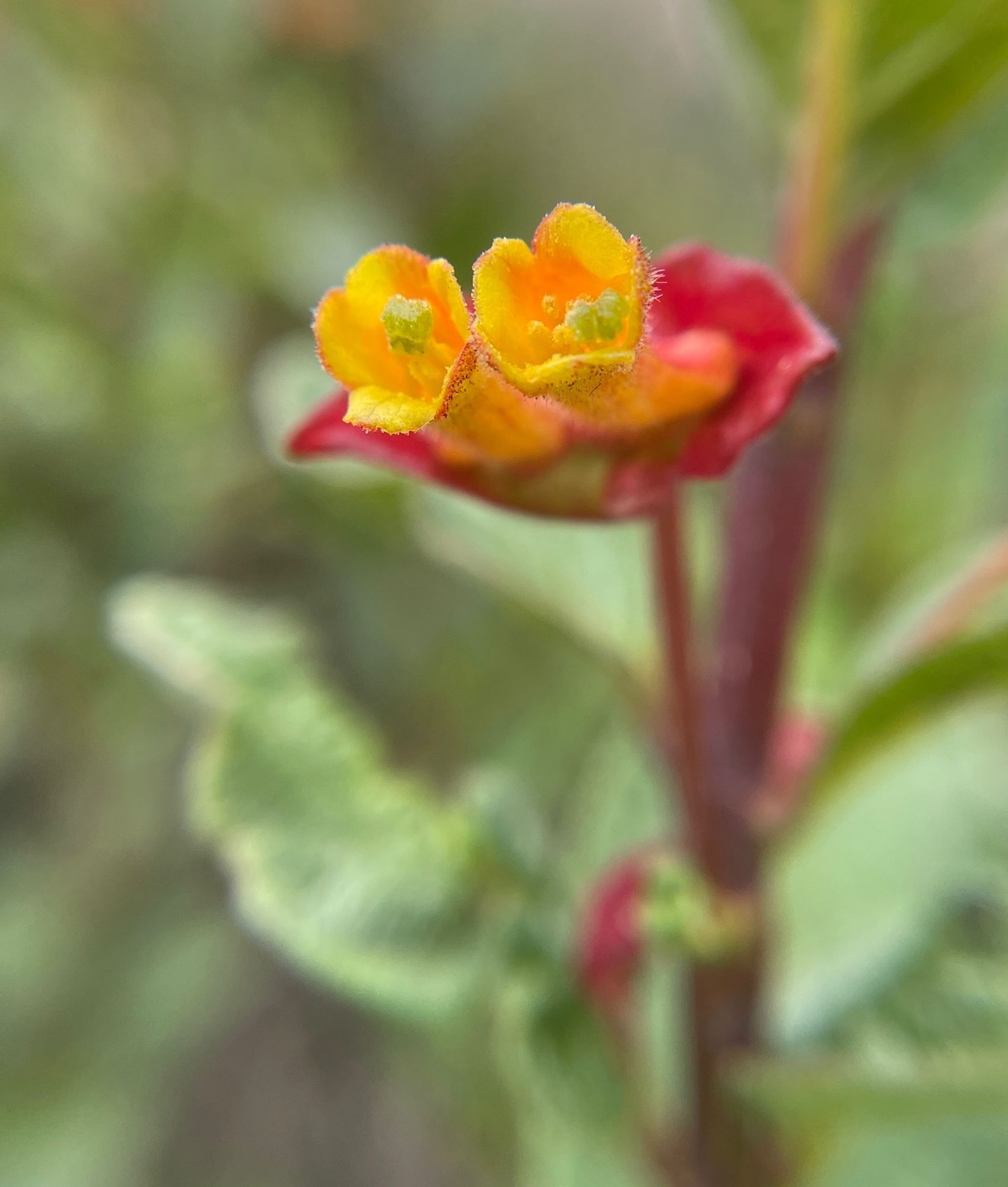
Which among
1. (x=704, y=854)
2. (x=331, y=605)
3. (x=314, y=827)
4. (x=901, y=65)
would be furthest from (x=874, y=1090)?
(x=331, y=605)

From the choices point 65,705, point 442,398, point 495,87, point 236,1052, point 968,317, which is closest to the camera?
point 442,398

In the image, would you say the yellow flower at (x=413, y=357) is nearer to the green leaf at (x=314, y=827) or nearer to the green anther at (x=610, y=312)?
the green anther at (x=610, y=312)

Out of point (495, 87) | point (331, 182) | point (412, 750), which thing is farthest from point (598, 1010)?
point (495, 87)

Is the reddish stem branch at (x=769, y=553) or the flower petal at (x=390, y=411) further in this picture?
the reddish stem branch at (x=769, y=553)

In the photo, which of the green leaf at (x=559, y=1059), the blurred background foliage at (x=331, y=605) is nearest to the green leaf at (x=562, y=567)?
the blurred background foliage at (x=331, y=605)

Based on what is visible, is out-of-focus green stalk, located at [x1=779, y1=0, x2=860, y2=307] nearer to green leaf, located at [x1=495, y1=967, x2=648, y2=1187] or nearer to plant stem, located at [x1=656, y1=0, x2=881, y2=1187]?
plant stem, located at [x1=656, y1=0, x2=881, y2=1187]

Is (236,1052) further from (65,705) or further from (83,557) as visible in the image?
(83,557)

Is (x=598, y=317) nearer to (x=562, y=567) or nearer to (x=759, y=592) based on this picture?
(x=759, y=592)
